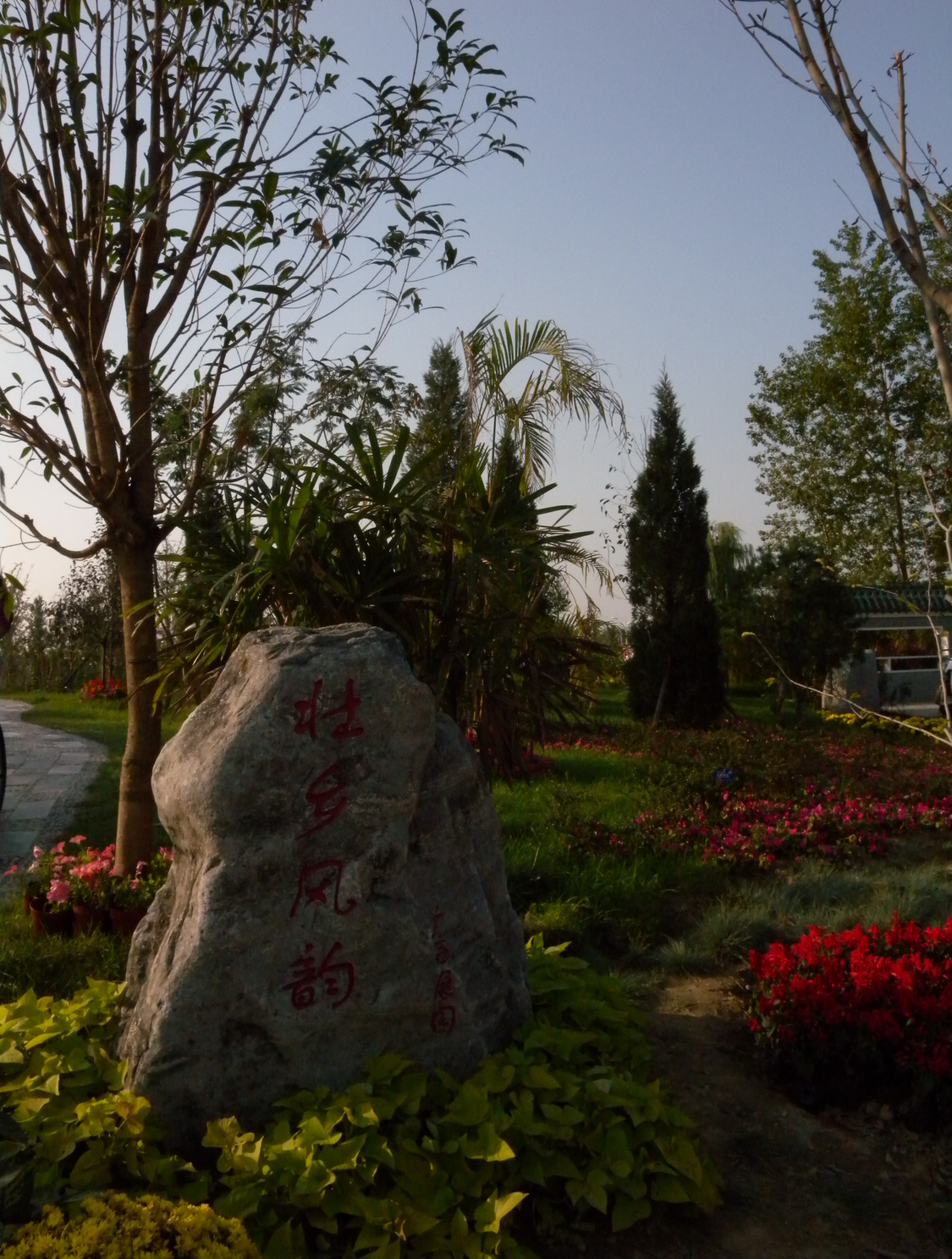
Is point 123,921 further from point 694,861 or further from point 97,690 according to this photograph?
point 97,690

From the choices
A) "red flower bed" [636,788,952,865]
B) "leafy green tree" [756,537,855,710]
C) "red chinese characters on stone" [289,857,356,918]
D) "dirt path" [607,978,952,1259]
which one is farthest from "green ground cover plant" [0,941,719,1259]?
"leafy green tree" [756,537,855,710]

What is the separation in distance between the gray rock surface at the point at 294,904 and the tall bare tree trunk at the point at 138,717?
1853mm

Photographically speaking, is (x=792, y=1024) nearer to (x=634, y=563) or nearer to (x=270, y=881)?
(x=270, y=881)

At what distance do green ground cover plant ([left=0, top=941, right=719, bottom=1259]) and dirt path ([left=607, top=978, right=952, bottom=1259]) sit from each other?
114 millimetres

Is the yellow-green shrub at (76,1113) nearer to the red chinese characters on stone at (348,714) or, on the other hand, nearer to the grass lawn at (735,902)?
the red chinese characters on stone at (348,714)

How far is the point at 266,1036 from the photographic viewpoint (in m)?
3.10

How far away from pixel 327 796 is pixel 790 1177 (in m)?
1.85

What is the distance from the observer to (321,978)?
3.13m

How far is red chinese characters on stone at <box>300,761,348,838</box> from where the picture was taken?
3170mm

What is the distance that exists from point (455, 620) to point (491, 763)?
0.76 m

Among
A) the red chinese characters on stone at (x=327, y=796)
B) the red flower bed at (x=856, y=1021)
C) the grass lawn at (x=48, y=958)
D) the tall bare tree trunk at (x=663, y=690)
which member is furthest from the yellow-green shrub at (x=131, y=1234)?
the tall bare tree trunk at (x=663, y=690)

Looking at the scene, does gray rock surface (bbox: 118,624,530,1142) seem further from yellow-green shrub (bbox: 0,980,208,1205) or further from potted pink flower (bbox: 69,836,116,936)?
potted pink flower (bbox: 69,836,116,936)

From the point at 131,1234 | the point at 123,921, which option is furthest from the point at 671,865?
the point at 131,1234

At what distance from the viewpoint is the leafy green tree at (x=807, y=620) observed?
1499 cm
